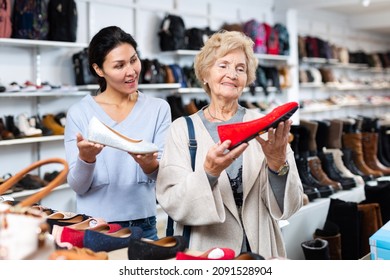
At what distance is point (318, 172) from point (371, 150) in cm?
83

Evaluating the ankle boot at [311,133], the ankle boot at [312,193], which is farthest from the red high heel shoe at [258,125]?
the ankle boot at [311,133]

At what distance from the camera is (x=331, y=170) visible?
3822 millimetres

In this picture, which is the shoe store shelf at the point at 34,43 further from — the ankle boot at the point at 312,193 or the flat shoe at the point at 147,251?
the flat shoe at the point at 147,251

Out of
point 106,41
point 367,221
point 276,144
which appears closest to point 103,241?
point 276,144

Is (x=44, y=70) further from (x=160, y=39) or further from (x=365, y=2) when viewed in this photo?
(x=365, y=2)

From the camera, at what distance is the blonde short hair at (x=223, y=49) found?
165 centimetres

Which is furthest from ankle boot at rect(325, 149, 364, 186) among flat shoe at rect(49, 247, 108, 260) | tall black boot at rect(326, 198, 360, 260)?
flat shoe at rect(49, 247, 108, 260)

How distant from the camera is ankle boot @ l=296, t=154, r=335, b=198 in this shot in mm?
3449

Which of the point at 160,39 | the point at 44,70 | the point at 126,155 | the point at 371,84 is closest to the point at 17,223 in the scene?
the point at 126,155

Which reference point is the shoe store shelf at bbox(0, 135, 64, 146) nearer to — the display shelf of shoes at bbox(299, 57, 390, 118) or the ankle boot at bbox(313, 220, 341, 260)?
the ankle boot at bbox(313, 220, 341, 260)

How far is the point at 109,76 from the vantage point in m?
1.92

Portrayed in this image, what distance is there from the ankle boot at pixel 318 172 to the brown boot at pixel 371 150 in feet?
2.37

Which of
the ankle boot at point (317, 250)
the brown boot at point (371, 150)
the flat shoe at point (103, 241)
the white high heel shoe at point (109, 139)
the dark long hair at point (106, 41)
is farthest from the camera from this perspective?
the brown boot at point (371, 150)
